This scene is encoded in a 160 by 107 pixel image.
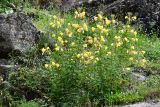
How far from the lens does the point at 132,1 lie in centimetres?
1500

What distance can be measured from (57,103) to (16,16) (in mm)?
2805

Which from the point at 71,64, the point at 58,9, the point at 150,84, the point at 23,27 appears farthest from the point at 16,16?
the point at 58,9

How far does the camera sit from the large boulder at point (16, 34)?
10.5 m

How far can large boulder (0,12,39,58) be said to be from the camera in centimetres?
1055

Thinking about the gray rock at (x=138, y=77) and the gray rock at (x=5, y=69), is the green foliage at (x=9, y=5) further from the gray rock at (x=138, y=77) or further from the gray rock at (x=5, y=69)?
the gray rock at (x=138, y=77)

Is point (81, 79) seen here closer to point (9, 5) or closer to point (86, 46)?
point (86, 46)

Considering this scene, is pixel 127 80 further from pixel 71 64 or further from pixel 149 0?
pixel 149 0

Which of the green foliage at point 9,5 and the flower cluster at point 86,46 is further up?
the green foliage at point 9,5

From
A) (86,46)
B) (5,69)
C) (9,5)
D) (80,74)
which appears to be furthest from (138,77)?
(9,5)

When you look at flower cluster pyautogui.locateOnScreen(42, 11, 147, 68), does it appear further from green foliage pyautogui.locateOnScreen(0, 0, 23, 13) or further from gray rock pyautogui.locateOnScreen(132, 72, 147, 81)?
green foliage pyautogui.locateOnScreen(0, 0, 23, 13)

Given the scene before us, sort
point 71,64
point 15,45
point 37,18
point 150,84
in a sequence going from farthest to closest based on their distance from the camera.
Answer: point 37,18, point 15,45, point 150,84, point 71,64

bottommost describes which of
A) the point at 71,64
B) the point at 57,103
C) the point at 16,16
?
the point at 57,103

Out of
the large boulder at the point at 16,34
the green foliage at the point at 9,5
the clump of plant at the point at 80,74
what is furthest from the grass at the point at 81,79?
the green foliage at the point at 9,5

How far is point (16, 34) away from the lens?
10.8m
